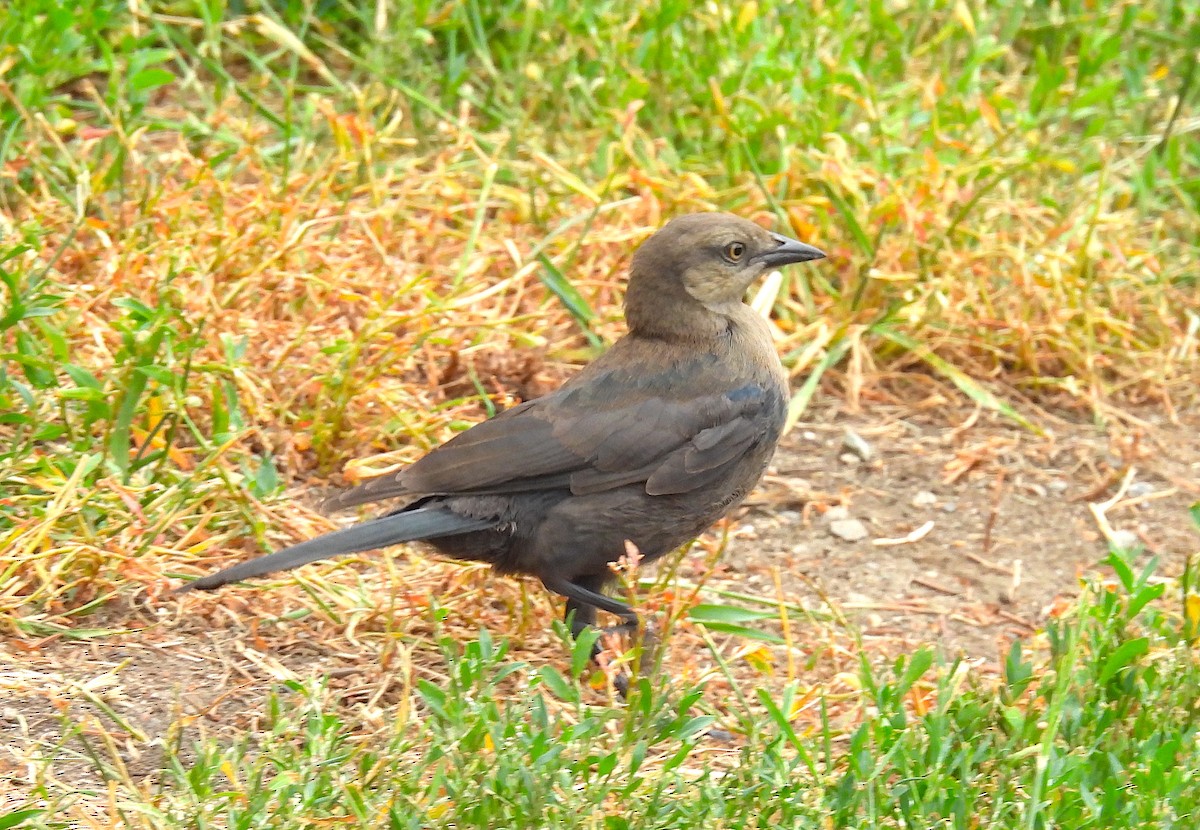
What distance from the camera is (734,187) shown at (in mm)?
6164

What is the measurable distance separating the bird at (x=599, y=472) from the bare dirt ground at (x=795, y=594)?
238 mm

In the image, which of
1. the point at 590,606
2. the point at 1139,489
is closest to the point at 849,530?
the point at 1139,489

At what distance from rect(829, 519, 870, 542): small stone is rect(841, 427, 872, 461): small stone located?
38cm

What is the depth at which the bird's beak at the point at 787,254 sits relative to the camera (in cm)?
468

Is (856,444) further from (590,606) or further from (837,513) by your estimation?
(590,606)

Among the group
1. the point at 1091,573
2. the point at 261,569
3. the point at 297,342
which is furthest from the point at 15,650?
the point at 1091,573

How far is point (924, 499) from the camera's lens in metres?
5.34

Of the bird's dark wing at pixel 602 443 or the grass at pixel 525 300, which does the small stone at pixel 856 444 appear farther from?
the bird's dark wing at pixel 602 443

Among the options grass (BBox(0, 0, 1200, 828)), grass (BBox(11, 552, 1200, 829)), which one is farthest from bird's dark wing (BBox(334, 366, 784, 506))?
grass (BBox(11, 552, 1200, 829))

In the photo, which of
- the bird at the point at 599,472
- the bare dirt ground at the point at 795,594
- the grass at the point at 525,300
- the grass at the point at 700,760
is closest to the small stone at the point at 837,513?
the bare dirt ground at the point at 795,594

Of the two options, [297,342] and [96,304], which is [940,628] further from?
Answer: [96,304]

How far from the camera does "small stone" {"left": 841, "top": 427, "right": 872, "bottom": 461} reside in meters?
5.50

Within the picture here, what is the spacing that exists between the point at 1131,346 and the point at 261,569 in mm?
3720

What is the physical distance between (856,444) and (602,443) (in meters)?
1.59
